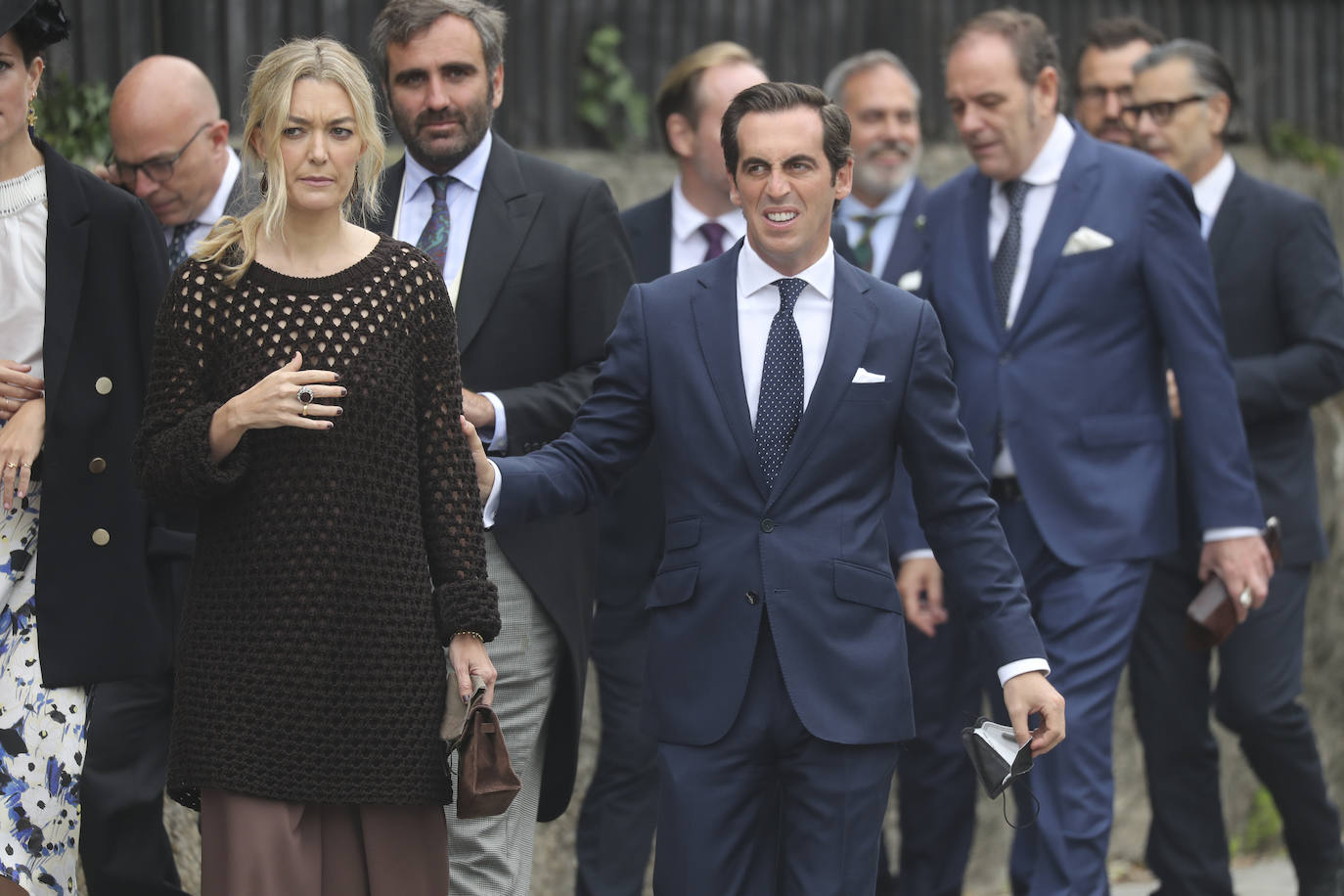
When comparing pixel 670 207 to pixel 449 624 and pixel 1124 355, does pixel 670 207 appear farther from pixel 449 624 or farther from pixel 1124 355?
pixel 449 624

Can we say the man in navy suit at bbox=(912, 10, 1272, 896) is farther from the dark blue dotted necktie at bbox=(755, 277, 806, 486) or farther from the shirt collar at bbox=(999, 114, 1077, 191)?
the dark blue dotted necktie at bbox=(755, 277, 806, 486)

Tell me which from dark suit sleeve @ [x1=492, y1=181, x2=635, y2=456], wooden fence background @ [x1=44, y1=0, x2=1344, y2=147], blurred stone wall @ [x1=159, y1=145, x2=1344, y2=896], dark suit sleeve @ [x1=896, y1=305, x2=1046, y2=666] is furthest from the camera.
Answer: blurred stone wall @ [x1=159, y1=145, x2=1344, y2=896]

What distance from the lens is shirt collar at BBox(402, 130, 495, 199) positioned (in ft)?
Result: 16.0

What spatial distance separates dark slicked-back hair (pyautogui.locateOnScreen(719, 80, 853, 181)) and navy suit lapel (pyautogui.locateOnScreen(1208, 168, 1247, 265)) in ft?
7.52

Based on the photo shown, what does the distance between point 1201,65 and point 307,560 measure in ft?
12.3

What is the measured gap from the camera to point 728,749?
409cm

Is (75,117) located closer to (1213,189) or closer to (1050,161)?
(1050,161)

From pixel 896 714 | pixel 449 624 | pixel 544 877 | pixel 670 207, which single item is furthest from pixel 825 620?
pixel 544 877

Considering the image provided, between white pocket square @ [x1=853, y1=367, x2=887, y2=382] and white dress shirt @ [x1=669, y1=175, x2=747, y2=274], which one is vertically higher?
white dress shirt @ [x1=669, y1=175, x2=747, y2=274]

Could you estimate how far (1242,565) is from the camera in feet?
17.5

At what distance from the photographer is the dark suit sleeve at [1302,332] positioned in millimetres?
5988

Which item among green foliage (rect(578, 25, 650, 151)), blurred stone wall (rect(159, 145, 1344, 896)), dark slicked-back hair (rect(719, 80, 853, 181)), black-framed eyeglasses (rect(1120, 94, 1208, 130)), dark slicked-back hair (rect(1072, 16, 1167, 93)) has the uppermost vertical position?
dark slicked-back hair (rect(1072, 16, 1167, 93))

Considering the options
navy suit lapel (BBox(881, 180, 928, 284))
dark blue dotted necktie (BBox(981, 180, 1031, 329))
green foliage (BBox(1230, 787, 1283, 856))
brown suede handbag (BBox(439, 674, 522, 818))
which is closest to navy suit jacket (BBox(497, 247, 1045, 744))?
brown suede handbag (BBox(439, 674, 522, 818))

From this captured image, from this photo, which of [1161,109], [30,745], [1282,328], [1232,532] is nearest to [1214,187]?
[1161,109]
